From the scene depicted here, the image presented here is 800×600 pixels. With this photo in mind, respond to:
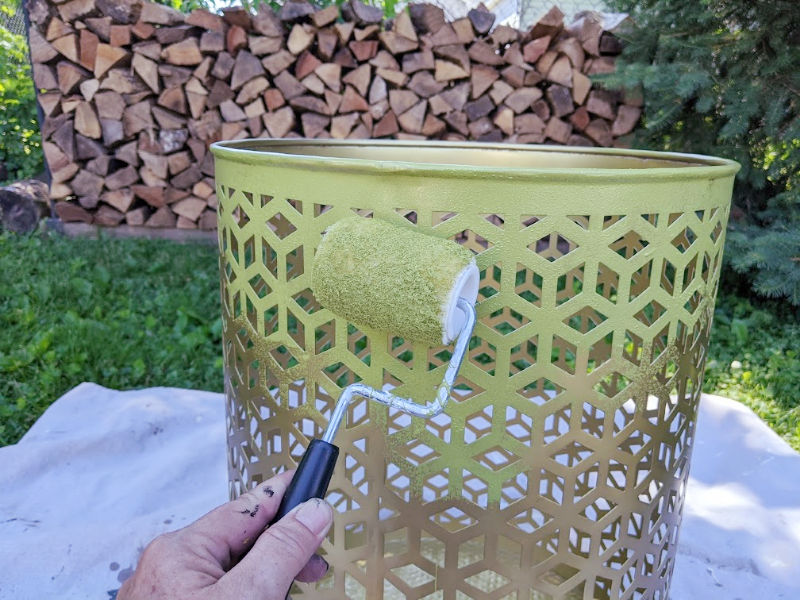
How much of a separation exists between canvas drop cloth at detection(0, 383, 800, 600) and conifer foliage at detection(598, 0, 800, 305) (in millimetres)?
811

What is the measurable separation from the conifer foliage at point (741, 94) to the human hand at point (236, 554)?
6.64ft

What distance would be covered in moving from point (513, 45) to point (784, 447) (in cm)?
195

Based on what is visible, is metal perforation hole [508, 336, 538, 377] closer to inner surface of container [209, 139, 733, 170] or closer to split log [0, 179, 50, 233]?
inner surface of container [209, 139, 733, 170]

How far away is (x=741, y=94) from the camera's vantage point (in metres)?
2.24

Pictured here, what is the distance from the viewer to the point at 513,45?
284 centimetres

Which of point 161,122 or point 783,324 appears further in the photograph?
point 161,122

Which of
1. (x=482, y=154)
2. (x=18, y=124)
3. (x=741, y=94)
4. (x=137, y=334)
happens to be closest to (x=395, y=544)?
(x=482, y=154)

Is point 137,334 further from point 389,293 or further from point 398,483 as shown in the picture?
point 389,293

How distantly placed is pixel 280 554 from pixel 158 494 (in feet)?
2.93

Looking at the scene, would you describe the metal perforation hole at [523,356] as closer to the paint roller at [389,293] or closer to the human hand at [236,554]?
the paint roller at [389,293]

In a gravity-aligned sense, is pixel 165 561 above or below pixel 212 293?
above

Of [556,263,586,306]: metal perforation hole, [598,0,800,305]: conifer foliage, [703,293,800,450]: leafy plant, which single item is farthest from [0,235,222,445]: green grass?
[598,0,800,305]: conifer foliage

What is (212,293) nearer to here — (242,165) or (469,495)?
(469,495)

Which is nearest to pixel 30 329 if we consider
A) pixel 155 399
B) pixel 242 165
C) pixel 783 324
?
pixel 155 399
